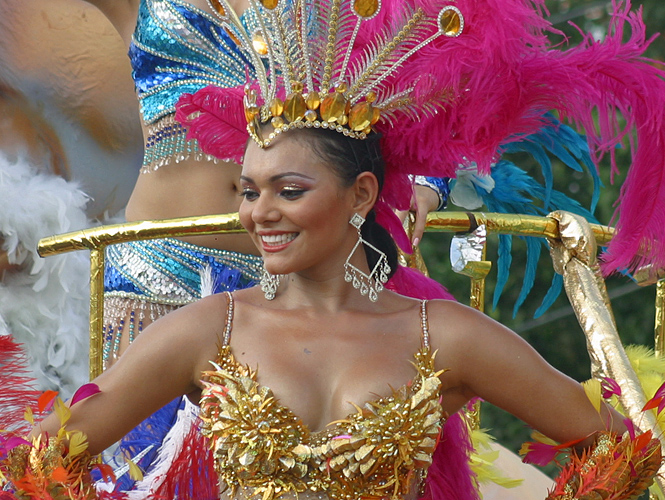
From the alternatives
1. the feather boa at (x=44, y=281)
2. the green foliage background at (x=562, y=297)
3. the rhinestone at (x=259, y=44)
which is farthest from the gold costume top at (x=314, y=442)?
the green foliage background at (x=562, y=297)

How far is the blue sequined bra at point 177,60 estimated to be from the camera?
2848 mm

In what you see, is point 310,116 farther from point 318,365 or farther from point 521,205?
point 521,205

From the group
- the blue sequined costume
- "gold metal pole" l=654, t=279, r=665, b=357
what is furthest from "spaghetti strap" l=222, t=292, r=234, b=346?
"gold metal pole" l=654, t=279, r=665, b=357

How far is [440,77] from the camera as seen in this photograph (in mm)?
2225

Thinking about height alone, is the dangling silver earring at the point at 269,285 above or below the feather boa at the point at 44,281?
above

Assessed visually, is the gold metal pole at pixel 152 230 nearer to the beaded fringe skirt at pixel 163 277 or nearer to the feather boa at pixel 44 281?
the beaded fringe skirt at pixel 163 277

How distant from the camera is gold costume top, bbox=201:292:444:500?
209cm

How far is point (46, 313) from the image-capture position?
4020 mm

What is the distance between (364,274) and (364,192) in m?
0.17

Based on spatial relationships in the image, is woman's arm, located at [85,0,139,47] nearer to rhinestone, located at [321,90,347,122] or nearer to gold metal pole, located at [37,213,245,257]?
gold metal pole, located at [37,213,245,257]

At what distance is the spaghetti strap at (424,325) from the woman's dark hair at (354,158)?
14 cm

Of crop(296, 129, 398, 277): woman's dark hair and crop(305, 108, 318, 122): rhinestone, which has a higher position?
crop(305, 108, 318, 122): rhinestone

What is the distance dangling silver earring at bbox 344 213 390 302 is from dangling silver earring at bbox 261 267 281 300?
0.50ft

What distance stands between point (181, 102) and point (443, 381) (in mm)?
864
